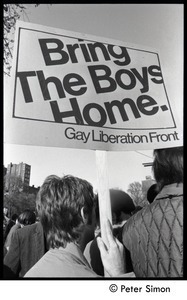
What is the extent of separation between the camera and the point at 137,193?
95.9 inches

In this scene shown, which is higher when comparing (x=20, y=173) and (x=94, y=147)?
(x=94, y=147)

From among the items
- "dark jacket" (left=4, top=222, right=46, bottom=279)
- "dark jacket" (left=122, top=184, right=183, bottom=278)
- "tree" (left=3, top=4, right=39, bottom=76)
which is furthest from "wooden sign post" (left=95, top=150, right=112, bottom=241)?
"tree" (left=3, top=4, right=39, bottom=76)

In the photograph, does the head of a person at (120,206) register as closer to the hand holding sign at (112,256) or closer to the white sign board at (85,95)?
the hand holding sign at (112,256)

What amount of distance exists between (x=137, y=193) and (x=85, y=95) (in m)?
0.72

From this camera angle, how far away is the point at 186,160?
2.41 m

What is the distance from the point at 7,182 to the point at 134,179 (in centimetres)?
84

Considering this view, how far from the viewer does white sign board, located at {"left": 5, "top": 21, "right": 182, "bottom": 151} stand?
2348 mm

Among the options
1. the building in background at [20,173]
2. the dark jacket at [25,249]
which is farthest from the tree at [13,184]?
the dark jacket at [25,249]

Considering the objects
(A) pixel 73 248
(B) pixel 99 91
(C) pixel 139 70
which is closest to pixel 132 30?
(C) pixel 139 70

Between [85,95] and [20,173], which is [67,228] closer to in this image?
[20,173]

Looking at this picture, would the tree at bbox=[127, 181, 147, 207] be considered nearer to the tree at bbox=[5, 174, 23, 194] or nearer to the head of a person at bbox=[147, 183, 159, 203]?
the head of a person at bbox=[147, 183, 159, 203]

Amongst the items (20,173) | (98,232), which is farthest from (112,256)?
(20,173)

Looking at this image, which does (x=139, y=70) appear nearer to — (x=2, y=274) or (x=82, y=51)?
(x=82, y=51)

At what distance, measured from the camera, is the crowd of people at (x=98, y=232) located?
2283 mm
